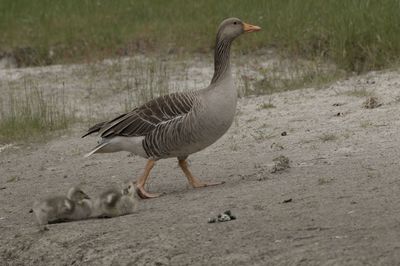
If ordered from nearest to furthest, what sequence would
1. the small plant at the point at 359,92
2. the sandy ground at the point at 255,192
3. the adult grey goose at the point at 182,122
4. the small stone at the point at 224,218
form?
the sandy ground at the point at 255,192 < the small stone at the point at 224,218 < the adult grey goose at the point at 182,122 < the small plant at the point at 359,92

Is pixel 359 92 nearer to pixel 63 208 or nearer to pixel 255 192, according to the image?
pixel 255 192

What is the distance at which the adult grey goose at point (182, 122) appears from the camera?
890cm

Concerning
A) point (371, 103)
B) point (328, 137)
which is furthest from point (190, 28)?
point (328, 137)

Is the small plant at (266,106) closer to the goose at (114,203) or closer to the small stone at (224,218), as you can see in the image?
the goose at (114,203)

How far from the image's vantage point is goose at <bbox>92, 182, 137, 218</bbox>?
26.9 ft

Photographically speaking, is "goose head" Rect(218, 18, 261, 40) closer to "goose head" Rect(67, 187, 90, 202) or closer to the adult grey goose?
the adult grey goose

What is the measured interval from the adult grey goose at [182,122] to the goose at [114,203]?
806 mm

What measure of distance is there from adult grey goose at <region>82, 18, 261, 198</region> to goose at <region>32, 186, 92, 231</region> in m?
0.95

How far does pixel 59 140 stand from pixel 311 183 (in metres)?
5.30

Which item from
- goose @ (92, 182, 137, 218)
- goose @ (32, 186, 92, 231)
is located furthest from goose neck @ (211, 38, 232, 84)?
goose @ (32, 186, 92, 231)

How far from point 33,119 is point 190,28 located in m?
5.02

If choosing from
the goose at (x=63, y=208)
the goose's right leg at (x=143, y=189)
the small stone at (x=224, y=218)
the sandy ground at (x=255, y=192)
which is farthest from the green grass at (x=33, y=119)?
the small stone at (x=224, y=218)

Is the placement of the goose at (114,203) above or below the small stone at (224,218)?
below

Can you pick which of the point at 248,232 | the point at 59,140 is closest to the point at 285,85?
the point at 59,140
